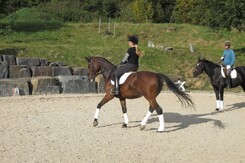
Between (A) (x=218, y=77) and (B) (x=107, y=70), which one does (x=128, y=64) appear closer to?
(B) (x=107, y=70)

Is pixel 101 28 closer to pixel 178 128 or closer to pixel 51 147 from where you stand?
pixel 178 128

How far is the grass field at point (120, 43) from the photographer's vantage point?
25547mm

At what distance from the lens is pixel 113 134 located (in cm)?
Result: 1114

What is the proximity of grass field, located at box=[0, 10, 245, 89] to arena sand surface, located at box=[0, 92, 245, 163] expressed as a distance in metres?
8.60

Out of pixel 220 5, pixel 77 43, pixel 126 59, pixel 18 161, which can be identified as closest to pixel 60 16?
pixel 77 43

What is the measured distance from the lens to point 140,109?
51.4 ft

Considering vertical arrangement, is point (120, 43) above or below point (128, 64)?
above

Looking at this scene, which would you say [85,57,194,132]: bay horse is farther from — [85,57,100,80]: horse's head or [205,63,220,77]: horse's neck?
[205,63,220,77]: horse's neck

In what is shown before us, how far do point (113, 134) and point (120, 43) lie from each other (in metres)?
22.6

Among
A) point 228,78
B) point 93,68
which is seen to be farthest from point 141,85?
point 228,78

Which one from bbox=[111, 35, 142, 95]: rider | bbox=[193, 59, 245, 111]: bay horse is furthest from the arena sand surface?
bbox=[111, 35, 142, 95]: rider

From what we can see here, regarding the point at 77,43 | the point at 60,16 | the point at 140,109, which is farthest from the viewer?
the point at 60,16

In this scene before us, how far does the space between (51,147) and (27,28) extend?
2625 centimetres

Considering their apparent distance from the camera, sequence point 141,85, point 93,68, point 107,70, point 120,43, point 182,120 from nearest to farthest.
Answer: point 141,85, point 107,70, point 93,68, point 182,120, point 120,43
